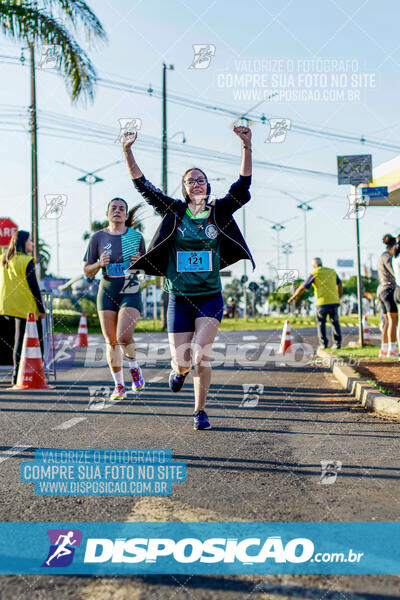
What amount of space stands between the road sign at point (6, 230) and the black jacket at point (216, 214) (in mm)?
12224

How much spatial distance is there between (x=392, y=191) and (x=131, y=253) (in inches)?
369

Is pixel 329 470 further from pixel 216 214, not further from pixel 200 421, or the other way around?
pixel 216 214

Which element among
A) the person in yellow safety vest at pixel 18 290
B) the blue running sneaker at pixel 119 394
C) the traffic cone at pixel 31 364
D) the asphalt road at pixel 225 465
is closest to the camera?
the asphalt road at pixel 225 465

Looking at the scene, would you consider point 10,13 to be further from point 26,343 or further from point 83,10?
point 26,343

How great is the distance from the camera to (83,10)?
1452 cm

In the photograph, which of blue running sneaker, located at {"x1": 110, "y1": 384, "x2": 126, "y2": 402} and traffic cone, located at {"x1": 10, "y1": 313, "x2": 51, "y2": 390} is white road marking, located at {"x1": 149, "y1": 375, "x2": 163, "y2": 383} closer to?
traffic cone, located at {"x1": 10, "y1": 313, "x2": 51, "y2": 390}

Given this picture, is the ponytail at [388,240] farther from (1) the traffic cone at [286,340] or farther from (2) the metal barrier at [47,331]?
(2) the metal barrier at [47,331]

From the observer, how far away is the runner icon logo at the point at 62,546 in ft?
8.17

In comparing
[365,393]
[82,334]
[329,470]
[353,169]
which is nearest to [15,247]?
[365,393]

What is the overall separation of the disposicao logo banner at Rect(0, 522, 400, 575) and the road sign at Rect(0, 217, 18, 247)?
1473cm

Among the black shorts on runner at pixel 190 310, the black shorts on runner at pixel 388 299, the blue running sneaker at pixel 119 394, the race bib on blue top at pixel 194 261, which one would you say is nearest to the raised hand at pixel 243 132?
the race bib on blue top at pixel 194 261

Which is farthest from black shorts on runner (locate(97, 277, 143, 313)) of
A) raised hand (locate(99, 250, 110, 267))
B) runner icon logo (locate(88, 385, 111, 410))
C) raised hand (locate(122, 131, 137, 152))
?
raised hand (locate(122, 131, 137, 152))

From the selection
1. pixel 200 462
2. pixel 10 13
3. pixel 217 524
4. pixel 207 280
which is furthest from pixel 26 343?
pixel 10 13

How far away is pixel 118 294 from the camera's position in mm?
6840
